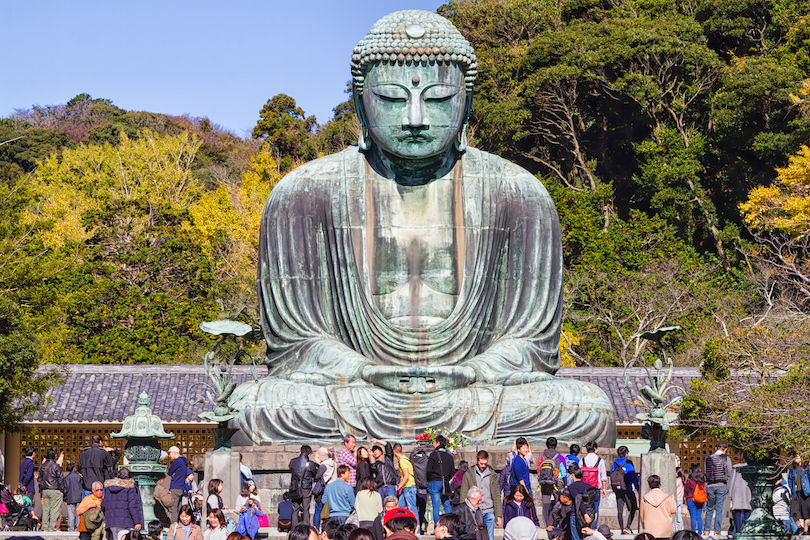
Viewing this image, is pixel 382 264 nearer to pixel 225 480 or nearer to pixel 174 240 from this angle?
pixel 225 480

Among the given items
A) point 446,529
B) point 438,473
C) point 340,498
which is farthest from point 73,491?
point 446,529

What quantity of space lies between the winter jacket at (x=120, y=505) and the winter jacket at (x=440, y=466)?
2.56m

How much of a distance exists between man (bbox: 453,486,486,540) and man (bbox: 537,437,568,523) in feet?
7.29

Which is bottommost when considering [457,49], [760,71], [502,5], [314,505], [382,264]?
[314,505]

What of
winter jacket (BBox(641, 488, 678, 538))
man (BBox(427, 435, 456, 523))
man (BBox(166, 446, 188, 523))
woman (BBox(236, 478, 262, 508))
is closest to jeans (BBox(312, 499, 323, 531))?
woman (BBox(236, 478, 262, 508))

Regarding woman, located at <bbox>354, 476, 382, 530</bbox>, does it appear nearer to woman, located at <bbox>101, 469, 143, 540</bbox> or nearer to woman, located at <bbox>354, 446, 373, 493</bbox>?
woman, located at <bbox>354, 446, 373, 493</bbox>

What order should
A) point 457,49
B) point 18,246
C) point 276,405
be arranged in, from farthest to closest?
point 18,246 → point 457,49 → point 276,405

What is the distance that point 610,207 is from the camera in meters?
39.0

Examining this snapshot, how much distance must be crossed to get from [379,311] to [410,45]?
2.98 meters

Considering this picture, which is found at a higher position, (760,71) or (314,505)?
(760,71)

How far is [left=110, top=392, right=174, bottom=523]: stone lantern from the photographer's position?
1369 cm

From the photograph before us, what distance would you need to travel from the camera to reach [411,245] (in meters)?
16.4

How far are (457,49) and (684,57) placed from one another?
22140mm

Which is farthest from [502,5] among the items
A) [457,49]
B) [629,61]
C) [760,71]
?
[457,49]
